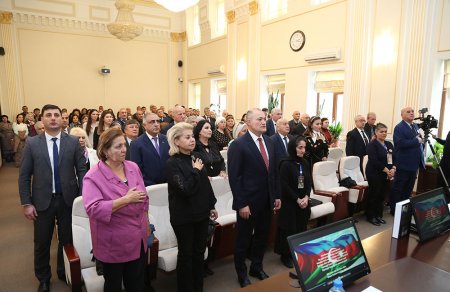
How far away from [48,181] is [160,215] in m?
0.94

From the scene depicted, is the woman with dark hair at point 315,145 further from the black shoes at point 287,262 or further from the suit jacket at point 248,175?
the suit jacket at point 248,175

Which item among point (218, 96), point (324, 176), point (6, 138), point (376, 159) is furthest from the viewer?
point (218, 96)

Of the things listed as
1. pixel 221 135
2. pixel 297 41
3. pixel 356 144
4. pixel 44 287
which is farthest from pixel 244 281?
pixel 297 41

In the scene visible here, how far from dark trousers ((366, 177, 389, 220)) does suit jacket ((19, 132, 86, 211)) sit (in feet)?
12.1

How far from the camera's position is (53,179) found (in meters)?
2.45

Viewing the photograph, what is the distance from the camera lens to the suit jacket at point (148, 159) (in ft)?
10.0

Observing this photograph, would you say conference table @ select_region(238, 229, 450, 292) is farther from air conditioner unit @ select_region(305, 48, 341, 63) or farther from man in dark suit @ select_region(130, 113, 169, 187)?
air conditioner unit @ select_region(305, 48, 341, 63)

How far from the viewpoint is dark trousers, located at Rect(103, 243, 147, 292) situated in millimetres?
1843

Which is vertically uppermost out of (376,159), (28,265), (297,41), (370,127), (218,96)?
(297,41)

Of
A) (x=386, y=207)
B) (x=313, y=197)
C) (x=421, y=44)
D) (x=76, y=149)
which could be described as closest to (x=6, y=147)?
(x=76, y=149)

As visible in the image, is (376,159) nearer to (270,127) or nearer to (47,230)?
(270,127)

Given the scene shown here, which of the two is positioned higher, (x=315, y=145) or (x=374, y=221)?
(x=315, y=145)

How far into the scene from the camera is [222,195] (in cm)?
334

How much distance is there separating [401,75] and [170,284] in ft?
17.5
